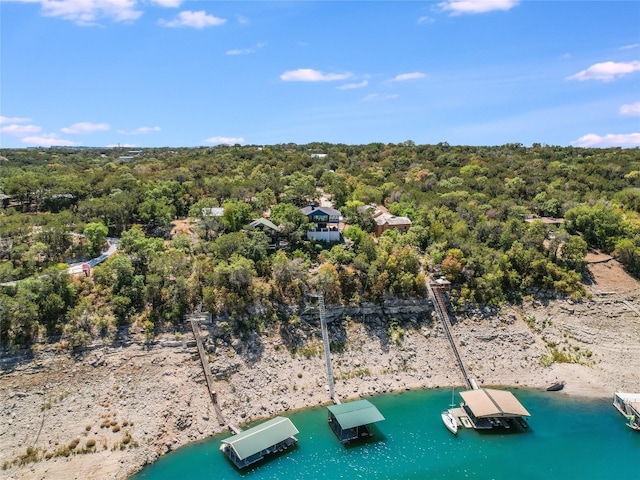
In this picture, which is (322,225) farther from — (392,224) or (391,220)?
(391,220)

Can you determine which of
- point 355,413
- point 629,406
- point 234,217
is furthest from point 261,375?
point 629,406

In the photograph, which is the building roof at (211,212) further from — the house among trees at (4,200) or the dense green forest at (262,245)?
the house among trees at (4,200)

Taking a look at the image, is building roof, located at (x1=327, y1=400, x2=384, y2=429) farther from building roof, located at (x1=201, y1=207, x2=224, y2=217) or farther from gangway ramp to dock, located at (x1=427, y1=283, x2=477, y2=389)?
building roof, located at (x1=201, y1=207, x2=224, y2=217)

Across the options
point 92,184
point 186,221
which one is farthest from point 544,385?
point 92,184

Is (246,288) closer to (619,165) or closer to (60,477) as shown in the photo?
(60,477)

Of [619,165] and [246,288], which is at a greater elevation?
[619,165]

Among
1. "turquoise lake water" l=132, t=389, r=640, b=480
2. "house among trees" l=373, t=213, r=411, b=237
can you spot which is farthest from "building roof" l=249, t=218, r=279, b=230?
"turquoise lake water" l=132, t=389, r=640, b=480
